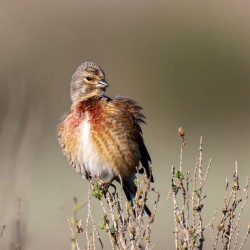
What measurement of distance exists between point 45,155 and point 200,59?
152 inches

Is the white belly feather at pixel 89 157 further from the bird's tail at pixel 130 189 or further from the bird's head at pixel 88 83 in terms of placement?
the bird's head at pixel 88 83

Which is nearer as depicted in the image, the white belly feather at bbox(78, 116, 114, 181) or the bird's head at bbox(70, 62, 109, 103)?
the white belly feather at bbox(78, 116, 114, 181)

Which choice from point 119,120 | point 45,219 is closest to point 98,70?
point 119,120

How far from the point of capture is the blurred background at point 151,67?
20.9 meters

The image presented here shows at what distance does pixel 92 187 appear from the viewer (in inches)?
315

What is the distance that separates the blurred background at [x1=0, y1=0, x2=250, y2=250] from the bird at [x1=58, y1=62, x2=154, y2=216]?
9.62m

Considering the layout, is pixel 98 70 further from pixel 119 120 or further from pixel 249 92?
pixel 249 92

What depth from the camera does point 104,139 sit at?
8.91 metres

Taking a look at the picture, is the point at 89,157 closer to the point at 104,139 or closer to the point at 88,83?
the point at 104,139

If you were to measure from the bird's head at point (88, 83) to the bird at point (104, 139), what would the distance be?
68 millimetres

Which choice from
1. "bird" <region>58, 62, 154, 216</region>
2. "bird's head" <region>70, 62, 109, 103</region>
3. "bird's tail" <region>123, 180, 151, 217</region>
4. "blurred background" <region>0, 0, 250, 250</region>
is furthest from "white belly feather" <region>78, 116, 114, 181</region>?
"blurred background" <region>0, 0, 250, 250</region>

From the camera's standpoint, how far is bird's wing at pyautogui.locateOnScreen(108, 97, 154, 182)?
904cm

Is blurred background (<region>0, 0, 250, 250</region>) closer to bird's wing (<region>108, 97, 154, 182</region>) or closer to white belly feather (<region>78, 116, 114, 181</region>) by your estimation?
bird's wing (<region>108, 97, 154, 182</region>)

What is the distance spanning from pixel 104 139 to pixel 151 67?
13.8 meters
